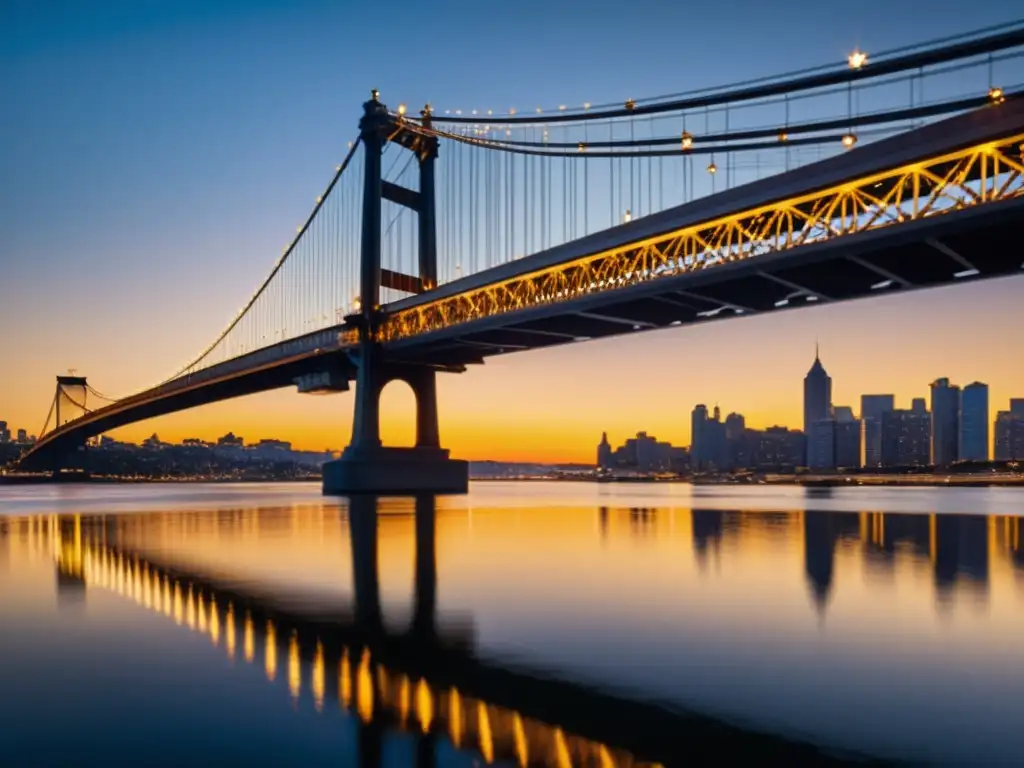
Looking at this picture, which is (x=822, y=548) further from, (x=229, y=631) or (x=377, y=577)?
(x=229, y=631)

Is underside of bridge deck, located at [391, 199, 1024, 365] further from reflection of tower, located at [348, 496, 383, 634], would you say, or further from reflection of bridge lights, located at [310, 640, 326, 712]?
reflection of bridge lights, located at [310, 640, 326, 712]

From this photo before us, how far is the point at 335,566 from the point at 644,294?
18.1m

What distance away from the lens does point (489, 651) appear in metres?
9.00

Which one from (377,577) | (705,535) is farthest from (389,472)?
(377,577)

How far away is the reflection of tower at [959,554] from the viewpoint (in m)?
15.1

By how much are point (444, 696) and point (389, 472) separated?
42.4 metres

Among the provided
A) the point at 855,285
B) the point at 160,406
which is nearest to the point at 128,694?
the point at 855,285

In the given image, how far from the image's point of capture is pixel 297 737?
5.95 meters

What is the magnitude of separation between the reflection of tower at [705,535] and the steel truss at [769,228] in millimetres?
8121

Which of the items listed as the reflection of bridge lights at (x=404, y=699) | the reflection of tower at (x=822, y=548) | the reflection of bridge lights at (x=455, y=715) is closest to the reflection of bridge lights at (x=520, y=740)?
the reflection of bridge lights at (x=455, y=715)

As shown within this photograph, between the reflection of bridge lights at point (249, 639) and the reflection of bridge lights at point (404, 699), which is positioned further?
the reflection of bridge lights at point (249, 639)

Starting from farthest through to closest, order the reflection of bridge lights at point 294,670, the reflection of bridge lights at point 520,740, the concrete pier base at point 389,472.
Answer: the concrete pier base at point 389,472
the reflection of bridge lights at point 294,670
the reflection of bridge lights at point 520,740

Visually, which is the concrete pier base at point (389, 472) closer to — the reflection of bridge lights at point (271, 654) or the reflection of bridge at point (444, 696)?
the reflection of bridge at point (444, 696)

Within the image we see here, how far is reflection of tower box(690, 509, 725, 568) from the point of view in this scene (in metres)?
19.6
